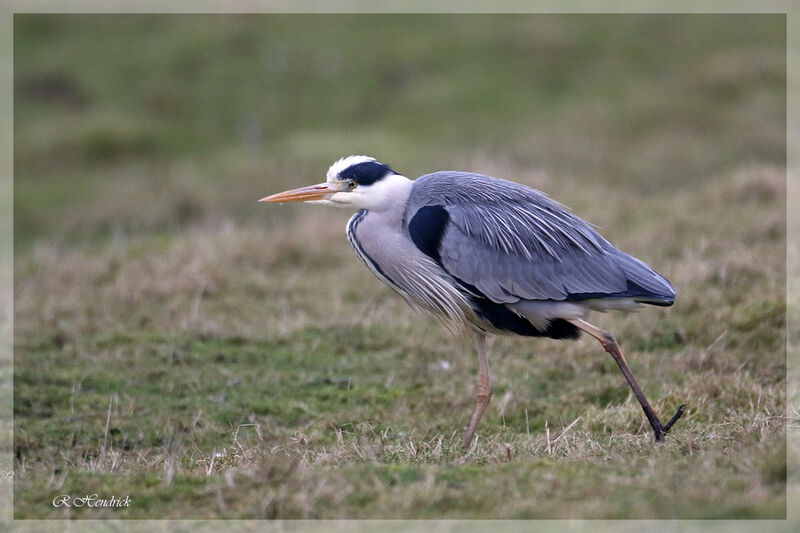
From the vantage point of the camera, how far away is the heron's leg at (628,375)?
4.73 meters

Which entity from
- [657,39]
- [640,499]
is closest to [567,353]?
[640,499]

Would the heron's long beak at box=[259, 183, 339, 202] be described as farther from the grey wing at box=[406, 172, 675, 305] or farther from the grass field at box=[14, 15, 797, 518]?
the grass field at box=[14, 15, 797, 518]

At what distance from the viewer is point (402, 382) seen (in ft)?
21.3

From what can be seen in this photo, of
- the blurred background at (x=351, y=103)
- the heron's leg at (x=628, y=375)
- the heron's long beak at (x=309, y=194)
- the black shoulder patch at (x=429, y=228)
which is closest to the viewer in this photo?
the heron's leg at (x=628, y=375)

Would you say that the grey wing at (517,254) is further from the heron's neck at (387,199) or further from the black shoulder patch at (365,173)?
the black shoulder patch at (365,173)

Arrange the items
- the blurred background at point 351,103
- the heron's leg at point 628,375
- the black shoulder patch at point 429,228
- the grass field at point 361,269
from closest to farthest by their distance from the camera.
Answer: the grass field at point 361,269 → the heron's leg at point 628,375 → the black shoulder patch at point 429,228 → the blurred background at point 351,103

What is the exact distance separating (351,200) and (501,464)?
5.69ft

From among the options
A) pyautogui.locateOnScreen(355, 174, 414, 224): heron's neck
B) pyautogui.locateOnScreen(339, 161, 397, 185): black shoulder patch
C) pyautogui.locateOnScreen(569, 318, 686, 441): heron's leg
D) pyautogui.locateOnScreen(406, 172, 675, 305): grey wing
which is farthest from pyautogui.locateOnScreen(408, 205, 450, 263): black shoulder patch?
pyautogui.locateOnScreen(569, 318, 686, 441): heron's leg

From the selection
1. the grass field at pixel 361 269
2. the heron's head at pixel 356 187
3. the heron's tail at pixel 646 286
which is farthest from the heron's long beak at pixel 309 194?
the heron's tail at pixel 646 286

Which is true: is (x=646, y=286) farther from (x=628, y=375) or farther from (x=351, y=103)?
(x=351, y=103)

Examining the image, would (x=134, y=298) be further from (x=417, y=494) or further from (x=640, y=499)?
(x=640, y=499)

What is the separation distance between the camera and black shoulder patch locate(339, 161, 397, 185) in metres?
5.23

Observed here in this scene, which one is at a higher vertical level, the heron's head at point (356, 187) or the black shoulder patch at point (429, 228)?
the heron's head at point (356, 187)

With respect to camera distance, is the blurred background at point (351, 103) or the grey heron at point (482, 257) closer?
the grey heron at point (482, 257)
